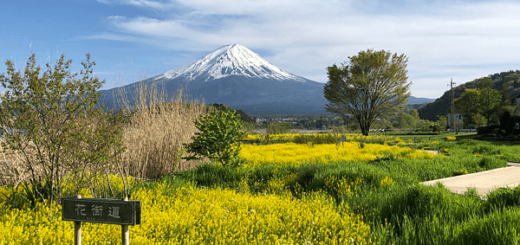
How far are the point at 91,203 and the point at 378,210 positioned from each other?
11.9 feet

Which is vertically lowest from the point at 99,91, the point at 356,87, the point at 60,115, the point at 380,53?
the point at 60,115

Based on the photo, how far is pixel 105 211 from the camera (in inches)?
108

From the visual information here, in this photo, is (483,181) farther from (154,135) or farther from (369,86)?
(369,86)

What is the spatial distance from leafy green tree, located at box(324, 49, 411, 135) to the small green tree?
20.9 m

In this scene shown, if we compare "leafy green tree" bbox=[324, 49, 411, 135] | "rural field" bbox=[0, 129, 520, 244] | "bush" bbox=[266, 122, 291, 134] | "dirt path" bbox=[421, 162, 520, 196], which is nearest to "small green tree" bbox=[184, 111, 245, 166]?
"rural field" bbox=[0, 129, 520, 244]

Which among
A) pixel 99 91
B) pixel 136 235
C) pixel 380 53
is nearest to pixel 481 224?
pixel 136 235

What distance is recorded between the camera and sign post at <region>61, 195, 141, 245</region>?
106 inches

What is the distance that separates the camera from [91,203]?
278 cm

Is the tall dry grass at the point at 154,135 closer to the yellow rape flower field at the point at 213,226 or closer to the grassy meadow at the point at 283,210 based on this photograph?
the grassy meadow at the point at 283,210

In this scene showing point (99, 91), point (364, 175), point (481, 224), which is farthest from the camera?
point (364, 175)

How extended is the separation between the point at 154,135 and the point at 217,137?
5.13ft

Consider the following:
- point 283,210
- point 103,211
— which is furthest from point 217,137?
point 103,211

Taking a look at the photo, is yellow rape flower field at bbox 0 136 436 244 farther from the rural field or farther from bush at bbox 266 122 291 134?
bush at bbox 266 122 291 134

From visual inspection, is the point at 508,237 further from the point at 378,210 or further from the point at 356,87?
the point at 356,87
